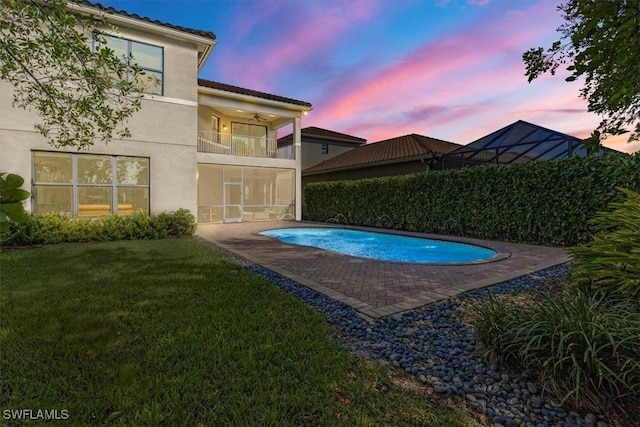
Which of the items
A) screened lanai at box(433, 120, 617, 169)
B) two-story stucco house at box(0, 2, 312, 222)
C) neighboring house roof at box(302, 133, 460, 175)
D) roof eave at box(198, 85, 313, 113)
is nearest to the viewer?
two-story stucco house at box(0, 2, 312, 222)

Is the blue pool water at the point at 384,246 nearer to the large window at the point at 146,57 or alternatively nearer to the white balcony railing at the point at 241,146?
the white balcony railing at the point at 241,146

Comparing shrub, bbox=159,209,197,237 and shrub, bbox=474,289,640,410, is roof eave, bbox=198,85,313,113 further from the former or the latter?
shrub, bbox=474,289,640,410

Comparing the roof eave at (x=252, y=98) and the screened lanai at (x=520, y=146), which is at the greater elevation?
the roof eave at (x=252, y=98)

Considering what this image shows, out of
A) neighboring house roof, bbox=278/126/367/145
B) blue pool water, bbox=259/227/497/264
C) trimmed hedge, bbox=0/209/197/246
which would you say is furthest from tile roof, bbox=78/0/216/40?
neighboring house roof, bbox=278/126/367/145

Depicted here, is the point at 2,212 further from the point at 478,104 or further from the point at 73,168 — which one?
the point at 478,104

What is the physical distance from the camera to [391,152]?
18859 mm

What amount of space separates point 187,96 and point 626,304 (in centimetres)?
1389

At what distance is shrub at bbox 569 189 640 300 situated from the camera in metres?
3.57

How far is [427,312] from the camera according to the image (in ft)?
13.3

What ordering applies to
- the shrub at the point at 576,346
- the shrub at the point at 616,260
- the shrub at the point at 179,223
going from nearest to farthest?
the shrub at the point at 576,346, the shrub at the point at 616,260, the shrub at the point at 179,223

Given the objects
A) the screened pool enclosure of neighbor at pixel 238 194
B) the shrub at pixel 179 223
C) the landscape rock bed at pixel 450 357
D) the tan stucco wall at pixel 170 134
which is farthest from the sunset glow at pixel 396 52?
the shrub at pixel 179 223

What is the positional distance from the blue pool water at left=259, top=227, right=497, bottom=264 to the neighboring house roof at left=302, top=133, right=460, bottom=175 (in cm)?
506

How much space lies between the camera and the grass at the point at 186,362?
2.13m

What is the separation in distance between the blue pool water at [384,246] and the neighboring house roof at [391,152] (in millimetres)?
5057
